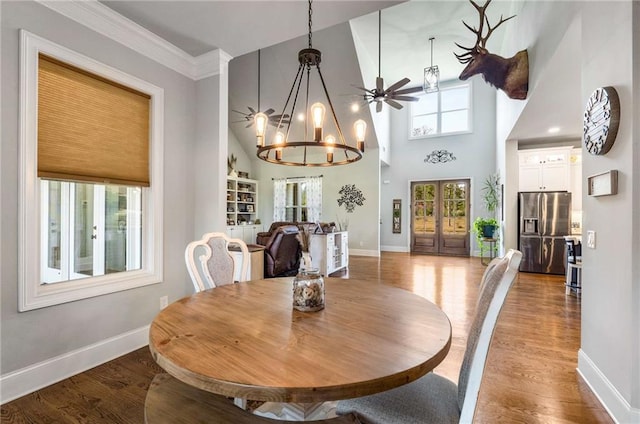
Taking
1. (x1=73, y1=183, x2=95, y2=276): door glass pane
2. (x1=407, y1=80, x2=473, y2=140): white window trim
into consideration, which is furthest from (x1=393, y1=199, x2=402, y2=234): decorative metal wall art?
(x1=73, y1=183, x2=95, y2=276): door glass pane

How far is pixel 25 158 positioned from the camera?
196cm

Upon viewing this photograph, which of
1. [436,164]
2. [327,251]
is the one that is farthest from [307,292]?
[436,164]

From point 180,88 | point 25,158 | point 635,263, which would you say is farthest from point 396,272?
point 25,158

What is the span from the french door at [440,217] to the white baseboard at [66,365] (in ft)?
25.7

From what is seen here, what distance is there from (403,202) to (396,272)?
12.4 ft

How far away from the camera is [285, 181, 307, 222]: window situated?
8.89 metres

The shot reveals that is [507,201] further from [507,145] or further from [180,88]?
[180,88]

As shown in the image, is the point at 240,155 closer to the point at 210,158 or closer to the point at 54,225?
the point at 210,158

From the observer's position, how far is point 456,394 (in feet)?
4.09

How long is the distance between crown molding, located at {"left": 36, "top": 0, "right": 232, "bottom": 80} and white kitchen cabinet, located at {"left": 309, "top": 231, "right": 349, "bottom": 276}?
11.0 feet

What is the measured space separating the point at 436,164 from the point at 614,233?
735 cm

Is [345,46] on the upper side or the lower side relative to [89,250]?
upper

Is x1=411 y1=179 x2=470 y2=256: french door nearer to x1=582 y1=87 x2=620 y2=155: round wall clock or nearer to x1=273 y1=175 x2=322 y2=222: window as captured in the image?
x1=273 y1=175 x2=322 y2=222: window

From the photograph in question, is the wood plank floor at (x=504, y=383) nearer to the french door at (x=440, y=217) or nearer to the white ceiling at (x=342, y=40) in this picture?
the white ceiling at (x=342, y=40)
